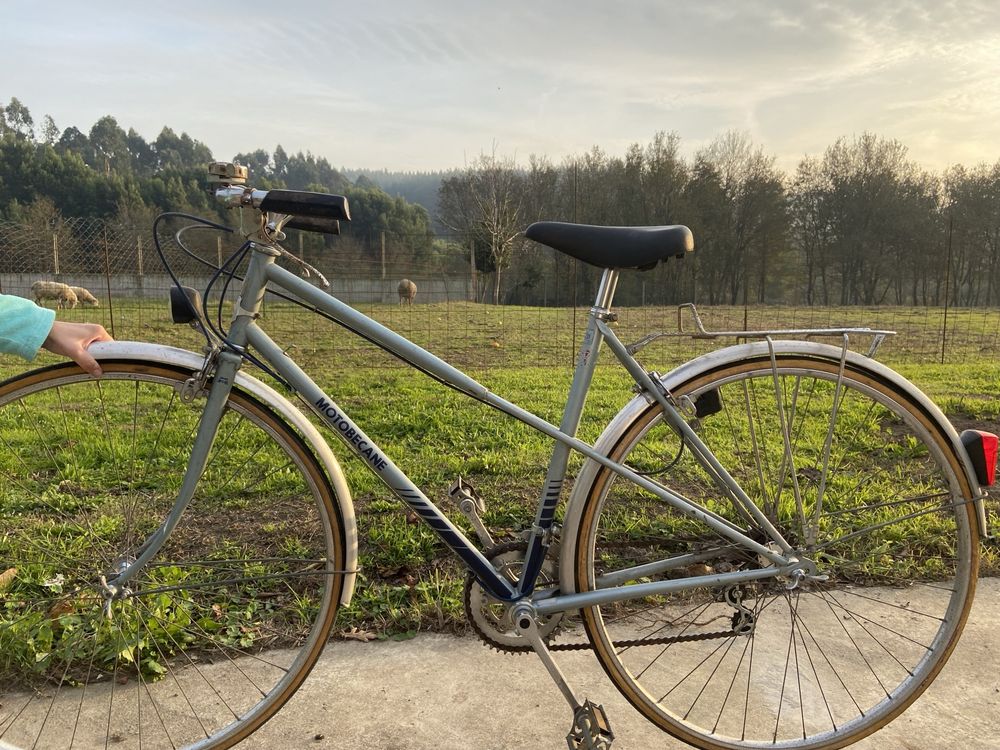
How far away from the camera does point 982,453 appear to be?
158 cm

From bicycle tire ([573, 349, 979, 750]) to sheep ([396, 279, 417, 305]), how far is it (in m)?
17.2

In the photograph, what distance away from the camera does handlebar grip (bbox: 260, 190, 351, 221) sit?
56.3 inches

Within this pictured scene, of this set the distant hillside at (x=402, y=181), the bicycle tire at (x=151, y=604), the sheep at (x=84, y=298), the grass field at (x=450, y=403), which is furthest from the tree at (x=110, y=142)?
the bicycle tire at (x=151, y=604)

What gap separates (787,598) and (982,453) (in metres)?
0.64


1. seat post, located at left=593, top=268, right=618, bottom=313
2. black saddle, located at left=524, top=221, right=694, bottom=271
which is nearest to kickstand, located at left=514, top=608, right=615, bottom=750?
seat post, located at left=593, top=268, right=618, bottom=313

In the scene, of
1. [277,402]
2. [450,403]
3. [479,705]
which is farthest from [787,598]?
[450,403]

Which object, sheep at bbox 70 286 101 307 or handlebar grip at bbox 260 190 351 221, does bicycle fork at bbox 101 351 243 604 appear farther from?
sheep at bbox 70 286 101 307

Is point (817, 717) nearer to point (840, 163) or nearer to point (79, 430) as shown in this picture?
point (79, 430)

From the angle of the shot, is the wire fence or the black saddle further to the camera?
the wire fence

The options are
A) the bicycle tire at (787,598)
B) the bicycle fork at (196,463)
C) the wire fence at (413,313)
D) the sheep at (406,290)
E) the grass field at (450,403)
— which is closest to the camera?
the bicycle fork at (196,463)

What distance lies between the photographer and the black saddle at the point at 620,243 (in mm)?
1494

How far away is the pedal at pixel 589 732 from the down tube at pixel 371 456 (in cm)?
34

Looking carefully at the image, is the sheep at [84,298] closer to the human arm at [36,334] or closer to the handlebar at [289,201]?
the human arm at [36,334]

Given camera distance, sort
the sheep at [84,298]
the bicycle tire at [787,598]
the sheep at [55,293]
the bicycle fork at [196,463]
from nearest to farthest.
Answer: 1. the bicycle fork at [196,463]
2. the bicycle tire at [787,598]
3. the sheep at [55,293]
4. the sheep at [84,298]
